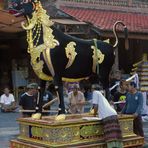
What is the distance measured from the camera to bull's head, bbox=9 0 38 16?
7285 millimetres

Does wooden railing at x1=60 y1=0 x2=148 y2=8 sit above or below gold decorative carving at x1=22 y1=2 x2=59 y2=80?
above

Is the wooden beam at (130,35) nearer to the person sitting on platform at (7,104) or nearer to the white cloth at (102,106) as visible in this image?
the person sitting on platform at (7,104)

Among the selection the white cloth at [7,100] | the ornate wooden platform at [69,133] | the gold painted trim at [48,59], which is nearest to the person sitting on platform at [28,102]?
the ornate wooden platform at [69,133]

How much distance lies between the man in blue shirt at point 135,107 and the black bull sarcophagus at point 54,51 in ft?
4.16

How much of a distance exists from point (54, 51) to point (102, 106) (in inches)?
47.4

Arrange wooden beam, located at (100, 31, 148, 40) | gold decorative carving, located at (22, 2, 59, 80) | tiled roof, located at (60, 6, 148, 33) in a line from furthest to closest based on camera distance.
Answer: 1. tiled roof, located at (60, 6, 148, 33)
2. wooden beam, located at (100, 31, 148, 40)
3. gold decorative carving, located at (22, 2, 59, 80)

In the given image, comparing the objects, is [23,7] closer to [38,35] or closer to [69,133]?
[38,35]

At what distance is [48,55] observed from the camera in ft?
23.4

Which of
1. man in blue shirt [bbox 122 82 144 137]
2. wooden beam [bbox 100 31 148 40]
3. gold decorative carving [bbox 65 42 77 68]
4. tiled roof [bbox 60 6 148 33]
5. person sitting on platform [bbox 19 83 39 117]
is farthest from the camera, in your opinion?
tiled roof [bbox 60 6 148 33]

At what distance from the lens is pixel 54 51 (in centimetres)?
719

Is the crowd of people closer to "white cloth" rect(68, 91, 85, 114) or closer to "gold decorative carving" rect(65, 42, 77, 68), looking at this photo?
"white cloth" rect(68, 91, 85, 114)

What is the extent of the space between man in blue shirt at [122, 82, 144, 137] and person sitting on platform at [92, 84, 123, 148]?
103cm

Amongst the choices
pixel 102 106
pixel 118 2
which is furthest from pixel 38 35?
pixel 118 2

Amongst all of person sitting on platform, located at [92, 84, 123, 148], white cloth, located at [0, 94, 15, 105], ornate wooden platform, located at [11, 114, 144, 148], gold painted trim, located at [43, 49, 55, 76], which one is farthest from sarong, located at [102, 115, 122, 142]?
white cloth, located at [0, 94, 15, 105]
